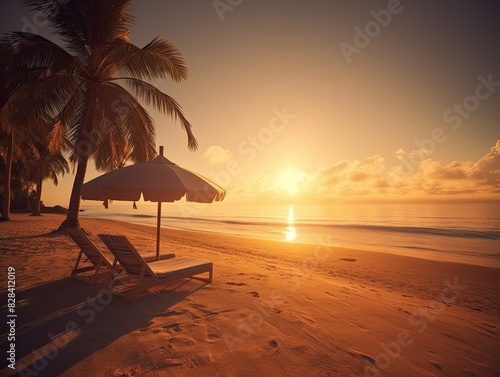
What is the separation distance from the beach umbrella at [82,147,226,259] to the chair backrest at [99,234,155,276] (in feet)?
2.52

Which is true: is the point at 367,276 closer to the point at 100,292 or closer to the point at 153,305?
the point at 153,305

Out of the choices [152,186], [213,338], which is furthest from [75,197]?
[213,338]

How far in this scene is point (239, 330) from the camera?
11.7 ft

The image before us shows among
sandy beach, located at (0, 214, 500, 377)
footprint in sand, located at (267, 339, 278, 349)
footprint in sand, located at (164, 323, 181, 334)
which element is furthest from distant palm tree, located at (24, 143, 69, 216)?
footprint in sand, located at (267, 339, 278, 349)

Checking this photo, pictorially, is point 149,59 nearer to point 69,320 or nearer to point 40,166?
point 69,320

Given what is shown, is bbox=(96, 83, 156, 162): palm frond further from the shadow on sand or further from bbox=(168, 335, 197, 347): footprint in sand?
bbox=(168, 335, 197, 347): footprint in sand

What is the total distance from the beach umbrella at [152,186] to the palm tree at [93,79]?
21.3 ft

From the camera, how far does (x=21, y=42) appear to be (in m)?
8.61

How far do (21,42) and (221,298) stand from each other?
1096cm

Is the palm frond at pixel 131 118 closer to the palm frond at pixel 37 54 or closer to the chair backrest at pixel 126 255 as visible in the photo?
the palm frond at pixel 37 54

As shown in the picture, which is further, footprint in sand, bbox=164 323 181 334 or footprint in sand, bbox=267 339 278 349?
footprint in sand, bbox=164 323 181 334

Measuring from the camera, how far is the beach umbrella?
4562mm

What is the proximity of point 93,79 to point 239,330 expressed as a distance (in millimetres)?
11885

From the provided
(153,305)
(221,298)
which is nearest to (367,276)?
(221,298)
